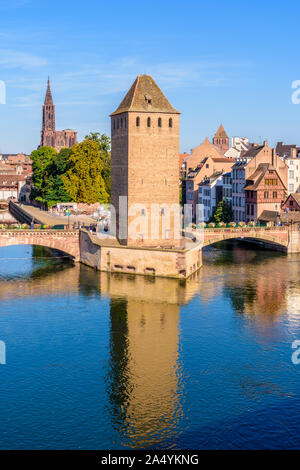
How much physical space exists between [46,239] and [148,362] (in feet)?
112

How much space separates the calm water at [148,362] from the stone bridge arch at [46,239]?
5523mm

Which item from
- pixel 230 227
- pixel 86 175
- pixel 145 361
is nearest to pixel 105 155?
pixel 86 175

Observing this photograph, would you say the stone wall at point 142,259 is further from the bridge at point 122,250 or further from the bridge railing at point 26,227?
the bridge railing at point 26,227

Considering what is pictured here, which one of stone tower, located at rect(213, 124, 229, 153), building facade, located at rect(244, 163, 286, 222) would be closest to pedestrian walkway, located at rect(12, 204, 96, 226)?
building facade, located at rect(244, 163, 286, 222)

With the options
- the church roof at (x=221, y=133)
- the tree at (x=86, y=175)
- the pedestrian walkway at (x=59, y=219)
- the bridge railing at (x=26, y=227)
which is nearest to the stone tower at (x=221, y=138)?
the church roof at (x=221, y=133)

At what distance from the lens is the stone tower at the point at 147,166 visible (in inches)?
2621

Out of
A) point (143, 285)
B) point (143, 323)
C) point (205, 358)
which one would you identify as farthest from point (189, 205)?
point (205, 358)

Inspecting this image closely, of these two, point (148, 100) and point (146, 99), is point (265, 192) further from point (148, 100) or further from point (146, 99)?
point (146, 99)

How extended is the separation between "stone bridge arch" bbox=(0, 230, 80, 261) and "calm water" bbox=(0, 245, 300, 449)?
18.1 ft

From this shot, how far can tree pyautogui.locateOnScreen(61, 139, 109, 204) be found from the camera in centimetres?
10056

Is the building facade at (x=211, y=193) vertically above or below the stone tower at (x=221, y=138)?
below

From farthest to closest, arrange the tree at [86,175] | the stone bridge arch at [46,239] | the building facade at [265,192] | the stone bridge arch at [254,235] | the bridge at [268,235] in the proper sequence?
the tree at [86,175] < the building facade at [265,192] < the bridge at [268,235] < the stone bridge arch at [254,235] < the stone bridge arch at [46,239]

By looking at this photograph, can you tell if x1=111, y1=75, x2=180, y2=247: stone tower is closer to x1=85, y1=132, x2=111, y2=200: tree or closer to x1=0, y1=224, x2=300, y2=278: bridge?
x1=0, y1=224, x2=300, y2=278: bridge

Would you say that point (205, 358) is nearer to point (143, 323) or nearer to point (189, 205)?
point (143, 323)
